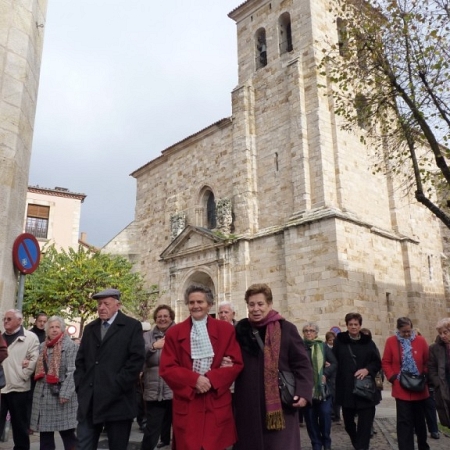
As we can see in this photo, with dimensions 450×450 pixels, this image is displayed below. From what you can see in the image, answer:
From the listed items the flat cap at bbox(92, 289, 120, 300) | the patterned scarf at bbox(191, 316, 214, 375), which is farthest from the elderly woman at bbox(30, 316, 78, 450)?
the patterned scarf at bbox(191, 316, 214, 375)

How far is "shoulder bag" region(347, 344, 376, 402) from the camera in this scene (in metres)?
5.63

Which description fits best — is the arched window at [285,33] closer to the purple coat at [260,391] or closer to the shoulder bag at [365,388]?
the shoulder bag at [365,388]

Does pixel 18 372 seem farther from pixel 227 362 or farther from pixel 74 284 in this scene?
pixel 74 284

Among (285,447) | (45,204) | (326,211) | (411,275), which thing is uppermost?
(45,204)

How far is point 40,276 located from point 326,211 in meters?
11.7

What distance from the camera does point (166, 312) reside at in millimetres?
5695

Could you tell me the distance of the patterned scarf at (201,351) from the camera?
3496mm

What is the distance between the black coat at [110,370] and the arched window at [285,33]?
16772 mm

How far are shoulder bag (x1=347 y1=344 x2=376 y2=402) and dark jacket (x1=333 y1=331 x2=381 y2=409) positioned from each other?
3.1 inches

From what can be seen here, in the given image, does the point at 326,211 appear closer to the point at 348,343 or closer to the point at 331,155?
the point at 331,155

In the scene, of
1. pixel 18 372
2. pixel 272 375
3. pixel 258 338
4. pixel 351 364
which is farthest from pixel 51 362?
pixel 351 364

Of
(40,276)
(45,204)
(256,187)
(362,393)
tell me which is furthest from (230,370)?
(45,204)

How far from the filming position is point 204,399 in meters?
3.38

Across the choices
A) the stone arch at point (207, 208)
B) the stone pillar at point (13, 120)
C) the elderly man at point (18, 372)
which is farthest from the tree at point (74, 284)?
the elderly man at point (18, 372)
